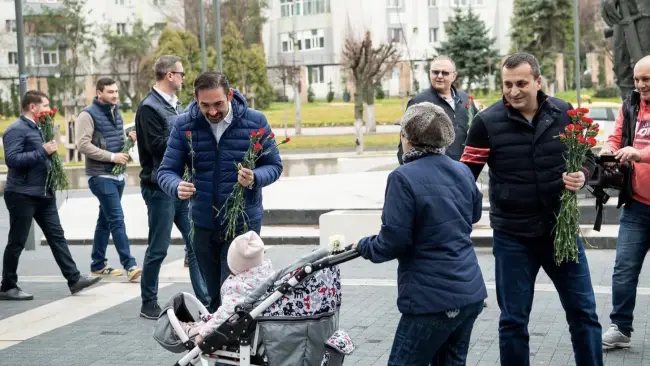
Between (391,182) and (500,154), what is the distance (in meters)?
1.25

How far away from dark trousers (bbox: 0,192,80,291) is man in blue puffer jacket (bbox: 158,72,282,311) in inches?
149

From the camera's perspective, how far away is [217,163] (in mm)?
7086

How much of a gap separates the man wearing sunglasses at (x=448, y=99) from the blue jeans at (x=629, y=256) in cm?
190

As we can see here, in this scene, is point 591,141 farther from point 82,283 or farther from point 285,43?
point 285,43

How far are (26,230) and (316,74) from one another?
71251mm

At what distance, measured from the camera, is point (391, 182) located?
17.0ft

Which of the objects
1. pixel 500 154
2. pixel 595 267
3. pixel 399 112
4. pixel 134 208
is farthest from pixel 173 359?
pixel 399 112

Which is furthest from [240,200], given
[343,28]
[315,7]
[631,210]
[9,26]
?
[315,7]

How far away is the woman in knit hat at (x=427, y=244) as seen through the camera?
5.12 m

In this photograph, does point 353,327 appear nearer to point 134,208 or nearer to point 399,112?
point 134,208

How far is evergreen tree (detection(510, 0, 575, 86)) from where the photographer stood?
63.8 meters

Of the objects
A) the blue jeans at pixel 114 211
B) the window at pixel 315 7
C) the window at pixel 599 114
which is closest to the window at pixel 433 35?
the window at pixel 315 7

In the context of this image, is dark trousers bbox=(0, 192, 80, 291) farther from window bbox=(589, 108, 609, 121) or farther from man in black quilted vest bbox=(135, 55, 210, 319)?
window bbox=(589, 108, 609, 121)

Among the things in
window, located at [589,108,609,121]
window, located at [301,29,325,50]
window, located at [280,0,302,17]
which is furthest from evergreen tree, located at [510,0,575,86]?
window, located at [589,108,609,121]
